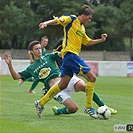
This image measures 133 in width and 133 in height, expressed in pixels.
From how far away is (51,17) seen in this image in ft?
179

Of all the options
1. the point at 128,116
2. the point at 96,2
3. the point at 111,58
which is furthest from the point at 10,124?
the point at 96,2

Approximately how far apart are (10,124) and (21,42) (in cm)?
5132

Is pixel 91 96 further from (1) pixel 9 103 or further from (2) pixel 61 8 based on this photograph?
(2) pixel 61 8

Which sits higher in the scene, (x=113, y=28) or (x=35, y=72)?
(x=35, y=72)

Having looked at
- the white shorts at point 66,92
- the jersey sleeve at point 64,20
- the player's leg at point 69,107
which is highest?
the jersey sleeve at point 64,20

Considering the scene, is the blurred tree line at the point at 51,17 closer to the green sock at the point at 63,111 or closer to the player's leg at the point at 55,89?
the green sock at the point at 63,111

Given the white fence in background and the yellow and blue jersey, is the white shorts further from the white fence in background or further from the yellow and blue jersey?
the white fence in background

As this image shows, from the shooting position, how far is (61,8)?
52.9 meters

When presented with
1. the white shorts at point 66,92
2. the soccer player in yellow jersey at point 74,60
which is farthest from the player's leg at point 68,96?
the soccer player in yellow jersey at point 74,60

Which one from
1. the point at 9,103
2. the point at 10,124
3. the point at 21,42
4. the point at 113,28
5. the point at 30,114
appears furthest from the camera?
the point at 21,42

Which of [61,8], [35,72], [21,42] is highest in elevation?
[35,72]

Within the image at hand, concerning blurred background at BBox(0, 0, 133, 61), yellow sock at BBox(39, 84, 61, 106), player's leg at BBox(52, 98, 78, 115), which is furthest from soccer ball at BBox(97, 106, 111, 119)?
blurred background at BBox(0, 0, 133, 61)

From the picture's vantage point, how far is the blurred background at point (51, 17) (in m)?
51.9

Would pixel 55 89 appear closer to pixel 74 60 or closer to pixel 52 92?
pixel 52 92
